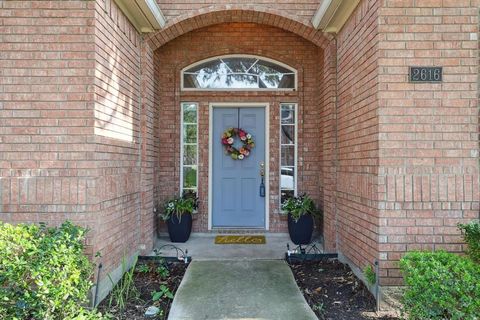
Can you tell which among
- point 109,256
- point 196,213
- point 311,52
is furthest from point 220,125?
point 109,256

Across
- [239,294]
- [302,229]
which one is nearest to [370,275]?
[239,294]

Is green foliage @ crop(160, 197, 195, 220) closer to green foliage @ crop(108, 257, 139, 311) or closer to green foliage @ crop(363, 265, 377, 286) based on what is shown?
green foliage @ crop(108, 257, 139, 311)

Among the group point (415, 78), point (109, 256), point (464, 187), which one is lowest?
point (109, 256)

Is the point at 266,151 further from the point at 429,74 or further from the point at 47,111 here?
the point at 47,111

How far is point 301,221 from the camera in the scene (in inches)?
211

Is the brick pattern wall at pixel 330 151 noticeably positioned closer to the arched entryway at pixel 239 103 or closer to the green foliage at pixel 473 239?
the arched entryway at pixel 239 103

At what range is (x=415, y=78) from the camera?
3.20m

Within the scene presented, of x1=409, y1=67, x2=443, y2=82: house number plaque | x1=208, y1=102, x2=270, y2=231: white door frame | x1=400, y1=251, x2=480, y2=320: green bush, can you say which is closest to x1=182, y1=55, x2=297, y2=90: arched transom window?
x1=208, y1=102, x2=270, y2=231: white door frame

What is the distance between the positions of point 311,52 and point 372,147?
119 inches

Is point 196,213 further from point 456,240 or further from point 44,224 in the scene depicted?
point 456,240

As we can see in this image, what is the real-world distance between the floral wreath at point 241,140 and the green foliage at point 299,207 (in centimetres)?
107

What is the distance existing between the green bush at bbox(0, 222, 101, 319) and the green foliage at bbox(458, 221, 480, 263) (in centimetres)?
307

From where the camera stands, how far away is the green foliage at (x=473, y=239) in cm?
281

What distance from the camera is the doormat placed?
17.6ft
